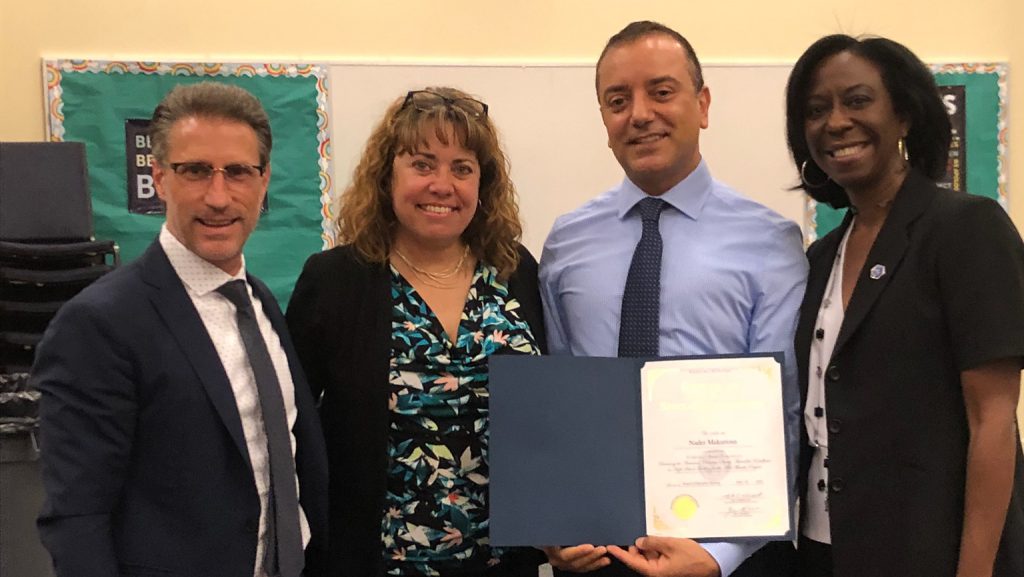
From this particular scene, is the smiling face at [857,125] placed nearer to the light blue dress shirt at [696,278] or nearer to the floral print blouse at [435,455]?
the light blue dress shirt at [696,278]

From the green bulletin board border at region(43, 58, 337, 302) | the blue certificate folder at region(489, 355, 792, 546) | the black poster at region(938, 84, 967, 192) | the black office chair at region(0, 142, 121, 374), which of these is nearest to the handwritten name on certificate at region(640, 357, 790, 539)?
the blue certificate folder at region(489, 355, 792, 546)

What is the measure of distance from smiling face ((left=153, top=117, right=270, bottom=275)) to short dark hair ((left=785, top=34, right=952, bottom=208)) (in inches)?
47.0

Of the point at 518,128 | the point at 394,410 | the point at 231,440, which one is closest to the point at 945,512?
the point at 394,410

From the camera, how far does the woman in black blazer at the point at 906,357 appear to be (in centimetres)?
155

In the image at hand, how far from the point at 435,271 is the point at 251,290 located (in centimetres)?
40

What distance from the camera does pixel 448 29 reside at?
11.3ft

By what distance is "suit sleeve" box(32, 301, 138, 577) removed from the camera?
1.30m

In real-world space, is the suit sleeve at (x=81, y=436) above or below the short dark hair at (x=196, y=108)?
below

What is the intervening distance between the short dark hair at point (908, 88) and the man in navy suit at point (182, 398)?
3.84 feet

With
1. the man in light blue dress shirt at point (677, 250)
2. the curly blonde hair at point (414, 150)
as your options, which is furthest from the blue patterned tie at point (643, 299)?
the curly blonde hair at point (414, 150)

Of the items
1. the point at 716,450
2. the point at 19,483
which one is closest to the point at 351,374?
the point at 716,450

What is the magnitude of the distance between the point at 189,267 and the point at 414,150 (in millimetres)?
559

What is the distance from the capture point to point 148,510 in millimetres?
1397

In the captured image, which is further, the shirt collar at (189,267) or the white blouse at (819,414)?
the white blouse at (819,414)
